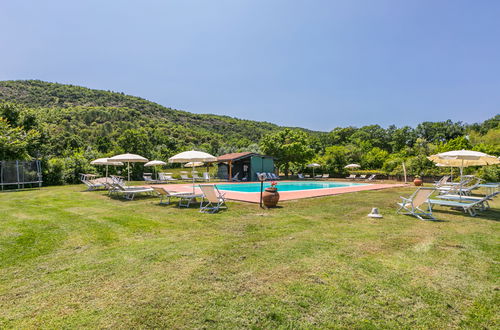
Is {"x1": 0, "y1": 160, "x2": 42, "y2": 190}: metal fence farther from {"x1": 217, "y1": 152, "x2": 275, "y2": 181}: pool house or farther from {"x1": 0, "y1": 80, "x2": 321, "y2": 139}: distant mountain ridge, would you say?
{"x1": 0, "y1": 80, "x2": 321, "y2": 139}: distant mountain ridge

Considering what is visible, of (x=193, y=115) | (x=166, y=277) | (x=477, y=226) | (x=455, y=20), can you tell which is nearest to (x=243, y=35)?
(x=455, y=20)

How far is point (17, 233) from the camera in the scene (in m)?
4.39

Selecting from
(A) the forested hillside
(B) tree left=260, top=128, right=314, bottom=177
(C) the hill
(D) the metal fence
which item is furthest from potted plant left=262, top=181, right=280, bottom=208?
(C) the hill

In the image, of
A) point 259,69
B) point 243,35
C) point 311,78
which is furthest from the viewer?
point 311,78

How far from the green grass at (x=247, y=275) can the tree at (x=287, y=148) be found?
21.0 metres

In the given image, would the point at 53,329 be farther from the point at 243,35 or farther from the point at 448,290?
the point at 243,35

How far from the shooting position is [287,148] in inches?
1028

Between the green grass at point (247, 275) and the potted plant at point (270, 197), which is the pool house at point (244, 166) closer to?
the potted plant at point (270, 197)

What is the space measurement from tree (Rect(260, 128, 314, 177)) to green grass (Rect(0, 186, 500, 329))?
2095cm

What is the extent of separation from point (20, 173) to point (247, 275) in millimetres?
17066

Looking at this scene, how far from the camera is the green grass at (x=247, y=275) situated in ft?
6.75

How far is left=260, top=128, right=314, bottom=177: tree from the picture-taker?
85.4ft

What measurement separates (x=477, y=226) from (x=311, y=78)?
28.5m

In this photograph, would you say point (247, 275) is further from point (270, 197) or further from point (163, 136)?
point (163, 136)
